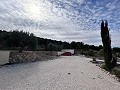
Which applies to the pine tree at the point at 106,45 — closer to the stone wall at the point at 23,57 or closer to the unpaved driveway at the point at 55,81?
the unpaved driveway at the point at 55,81

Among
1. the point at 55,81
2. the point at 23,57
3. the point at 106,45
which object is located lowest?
the point at 55,81

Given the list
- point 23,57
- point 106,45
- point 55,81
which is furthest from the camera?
point 23,57

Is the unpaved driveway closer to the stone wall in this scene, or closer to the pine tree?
the pine tree

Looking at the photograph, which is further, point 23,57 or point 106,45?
point 23,57

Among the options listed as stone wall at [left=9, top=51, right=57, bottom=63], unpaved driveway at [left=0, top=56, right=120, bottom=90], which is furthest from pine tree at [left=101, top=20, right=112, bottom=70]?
stone wall at [left=9, top=51, right=57, bottom=63]

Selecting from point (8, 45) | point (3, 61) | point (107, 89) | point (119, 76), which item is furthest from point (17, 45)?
point (107, 89)

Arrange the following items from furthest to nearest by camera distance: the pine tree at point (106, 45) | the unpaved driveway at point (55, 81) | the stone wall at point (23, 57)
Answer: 1. the stone wall at point (23, 57)
2. the pine tree at point (106, 45)
3. the unpaved driveway at point (55, 81)

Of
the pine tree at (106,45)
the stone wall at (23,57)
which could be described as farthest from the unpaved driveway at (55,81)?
the stone wall at (23,57)

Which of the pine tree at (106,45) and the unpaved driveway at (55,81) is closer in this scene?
the unpaved driveway at (55,81)

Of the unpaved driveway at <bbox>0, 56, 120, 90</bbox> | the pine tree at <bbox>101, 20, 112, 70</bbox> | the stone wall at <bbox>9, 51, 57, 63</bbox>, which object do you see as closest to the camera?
the unpaved driveway at <bbox>0, 56, 120, 90</bbox>

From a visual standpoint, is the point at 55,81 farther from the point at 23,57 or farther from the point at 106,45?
the point at 23,57

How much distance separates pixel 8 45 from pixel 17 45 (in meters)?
2.93

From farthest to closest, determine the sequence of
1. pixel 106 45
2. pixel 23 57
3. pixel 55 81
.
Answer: pixel 23 57 → pixel 106 45 → pixel 55 81

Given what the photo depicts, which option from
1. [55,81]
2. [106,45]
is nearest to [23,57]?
[106,45]
